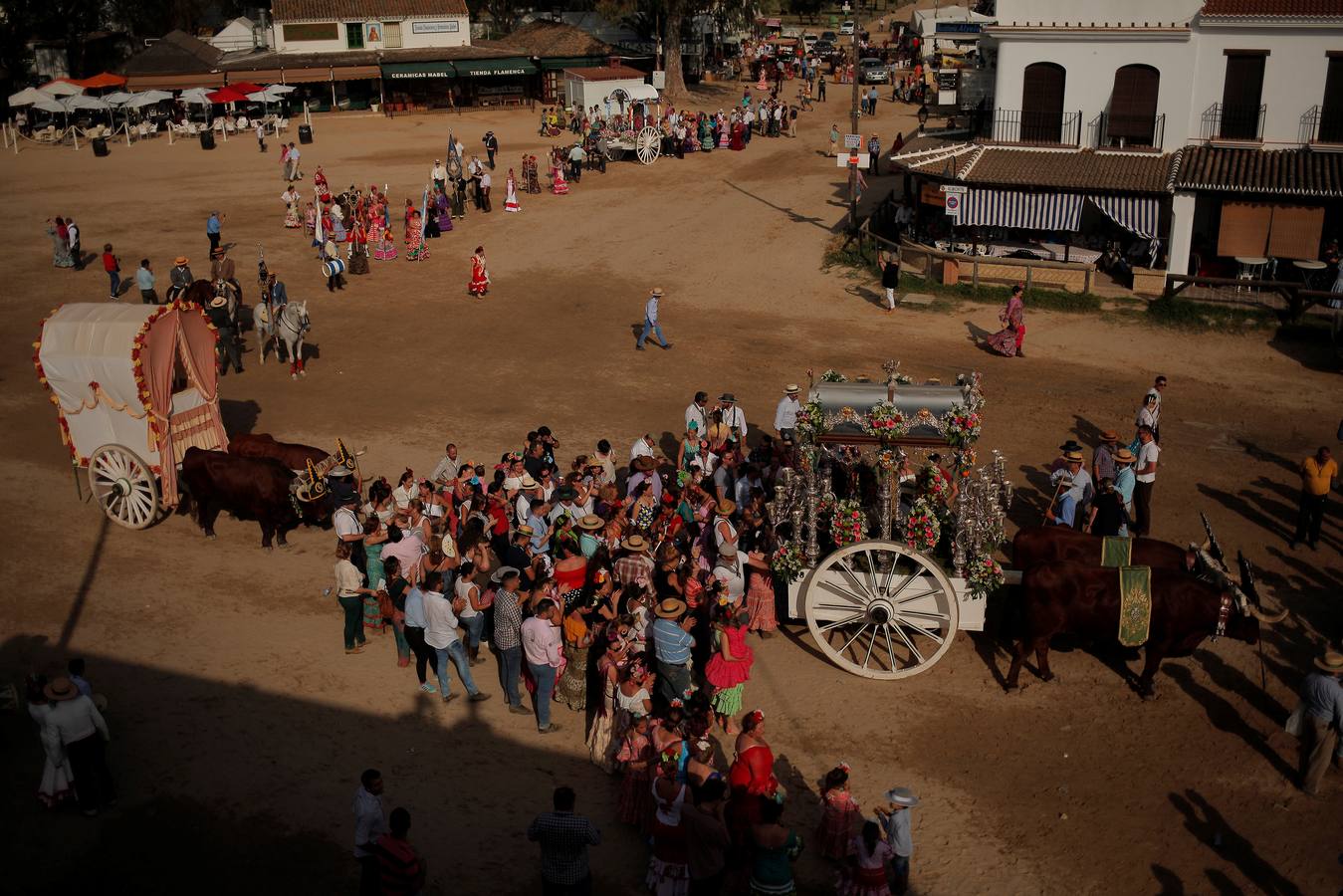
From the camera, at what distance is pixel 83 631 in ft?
46.9

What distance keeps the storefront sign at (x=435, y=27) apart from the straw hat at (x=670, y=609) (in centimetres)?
5065

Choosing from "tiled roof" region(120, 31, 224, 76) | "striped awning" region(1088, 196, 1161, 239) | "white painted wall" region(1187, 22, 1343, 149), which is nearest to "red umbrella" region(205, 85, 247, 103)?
"tiled roof" region(120, 31, 224, 76)

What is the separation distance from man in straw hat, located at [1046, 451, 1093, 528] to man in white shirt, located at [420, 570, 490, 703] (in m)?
7.90

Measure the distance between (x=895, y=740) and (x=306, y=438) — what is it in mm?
12183

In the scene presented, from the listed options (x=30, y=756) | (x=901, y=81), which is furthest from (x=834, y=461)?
(x=901, y=81)

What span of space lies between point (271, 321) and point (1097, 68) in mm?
19877

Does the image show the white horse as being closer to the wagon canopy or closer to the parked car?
the wagon canopy

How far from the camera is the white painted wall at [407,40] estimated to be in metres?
55.4

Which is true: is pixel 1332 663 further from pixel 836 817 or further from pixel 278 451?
pixel 278 451

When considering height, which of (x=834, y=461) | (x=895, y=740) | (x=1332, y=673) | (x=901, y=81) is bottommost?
(x=895, y=740)

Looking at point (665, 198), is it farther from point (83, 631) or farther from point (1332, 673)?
point (1332, 673)

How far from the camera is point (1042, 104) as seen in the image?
1156 inches

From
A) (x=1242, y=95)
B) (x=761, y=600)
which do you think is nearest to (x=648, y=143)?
(x=1242, y=95)

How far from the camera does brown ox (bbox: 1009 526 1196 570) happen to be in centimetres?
1352
